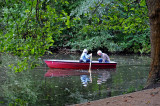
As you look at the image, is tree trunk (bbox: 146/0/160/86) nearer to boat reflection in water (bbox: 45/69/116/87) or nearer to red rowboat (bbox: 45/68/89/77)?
boat reflection in water (bbox: 45/69/116/87)

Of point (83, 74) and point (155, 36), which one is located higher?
point (155, 36)

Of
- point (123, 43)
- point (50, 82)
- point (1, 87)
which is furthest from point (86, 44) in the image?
point (1, 87)

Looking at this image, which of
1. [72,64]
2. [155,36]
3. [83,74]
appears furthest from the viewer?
[72,64]

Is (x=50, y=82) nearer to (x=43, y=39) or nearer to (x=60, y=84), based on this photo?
(x=60, y=84)

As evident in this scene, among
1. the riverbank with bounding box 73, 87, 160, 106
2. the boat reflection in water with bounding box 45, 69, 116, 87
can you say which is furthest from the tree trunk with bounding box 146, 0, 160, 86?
the boat reflection in water with bounding box 45, 69, 116, 87

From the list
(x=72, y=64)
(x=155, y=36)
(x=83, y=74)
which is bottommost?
(x=83, y=74)

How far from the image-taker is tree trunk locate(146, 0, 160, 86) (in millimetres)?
7711

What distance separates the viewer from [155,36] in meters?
7.93

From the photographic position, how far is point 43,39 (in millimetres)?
6875

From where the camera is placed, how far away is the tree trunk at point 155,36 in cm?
771

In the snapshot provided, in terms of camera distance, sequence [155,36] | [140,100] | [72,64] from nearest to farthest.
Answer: [140,100]
[155,36]
[72,64]

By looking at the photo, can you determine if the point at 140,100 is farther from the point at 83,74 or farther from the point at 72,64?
the point at 72,64

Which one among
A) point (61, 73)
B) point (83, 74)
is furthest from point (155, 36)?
point (61, 73)

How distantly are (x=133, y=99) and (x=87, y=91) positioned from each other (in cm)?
394
